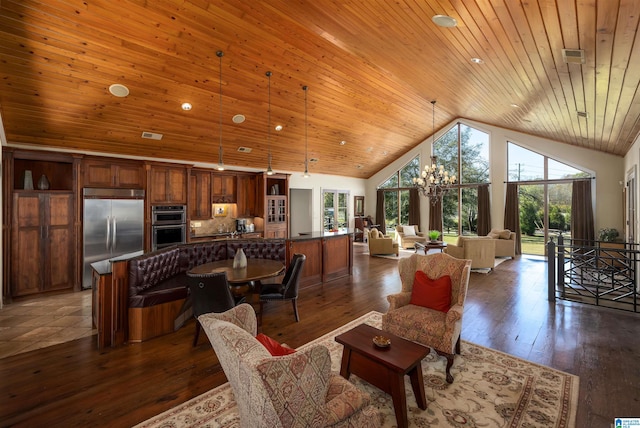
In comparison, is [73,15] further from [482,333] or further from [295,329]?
[482,333]

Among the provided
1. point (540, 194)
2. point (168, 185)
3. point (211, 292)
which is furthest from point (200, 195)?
point (540, 194)

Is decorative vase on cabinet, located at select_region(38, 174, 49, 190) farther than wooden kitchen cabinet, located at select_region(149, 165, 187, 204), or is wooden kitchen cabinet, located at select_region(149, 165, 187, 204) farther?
wooden kitchen cabinet, located at select_region(149, 165, 187, 204)

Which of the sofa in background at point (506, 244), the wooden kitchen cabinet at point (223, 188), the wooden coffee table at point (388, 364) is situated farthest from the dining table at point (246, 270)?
the sofa in background at point (506, 244)

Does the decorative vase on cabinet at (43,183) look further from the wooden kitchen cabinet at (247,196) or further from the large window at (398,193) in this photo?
the large window at (398,193)

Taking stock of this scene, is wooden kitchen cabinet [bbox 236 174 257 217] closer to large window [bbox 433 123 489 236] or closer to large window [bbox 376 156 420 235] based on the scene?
large window [bbox 376 156 420 235]

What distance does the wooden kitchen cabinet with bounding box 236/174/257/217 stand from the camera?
8211 mm

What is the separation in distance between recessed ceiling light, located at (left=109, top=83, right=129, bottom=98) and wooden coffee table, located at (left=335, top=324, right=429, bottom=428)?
4727 mm

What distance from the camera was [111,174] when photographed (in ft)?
19.1

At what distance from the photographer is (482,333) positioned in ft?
11.7

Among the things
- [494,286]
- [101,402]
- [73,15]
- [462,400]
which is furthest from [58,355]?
[494,286]

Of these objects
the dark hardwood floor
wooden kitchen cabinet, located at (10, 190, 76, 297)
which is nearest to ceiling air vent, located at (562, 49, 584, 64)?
the dark hardwood floor

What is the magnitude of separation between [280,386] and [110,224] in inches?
234

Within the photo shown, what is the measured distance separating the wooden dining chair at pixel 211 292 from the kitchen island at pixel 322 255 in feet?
7.20

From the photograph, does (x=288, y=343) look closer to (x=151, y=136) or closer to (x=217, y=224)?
(x=151, y=136)
